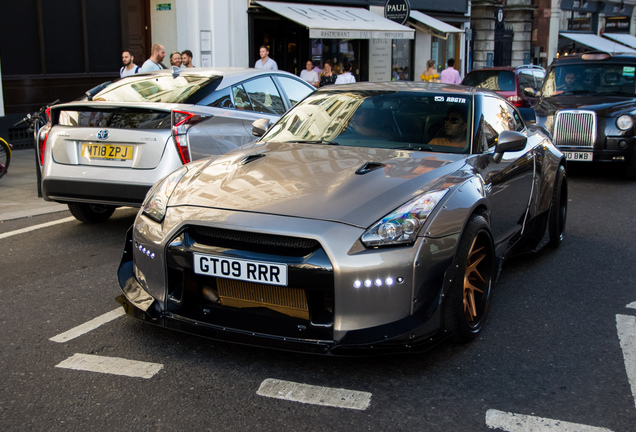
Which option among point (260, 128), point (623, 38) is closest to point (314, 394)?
point (260, 128)

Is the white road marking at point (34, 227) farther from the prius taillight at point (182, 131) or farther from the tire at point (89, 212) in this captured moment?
the prius taillight at point (182, 131)

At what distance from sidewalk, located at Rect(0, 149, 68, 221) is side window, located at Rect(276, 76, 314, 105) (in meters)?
2.79

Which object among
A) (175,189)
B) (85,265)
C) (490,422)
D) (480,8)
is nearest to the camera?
(490,422)

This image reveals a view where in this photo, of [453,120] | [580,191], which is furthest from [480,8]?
[453,120]

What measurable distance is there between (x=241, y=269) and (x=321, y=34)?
50.6 ft

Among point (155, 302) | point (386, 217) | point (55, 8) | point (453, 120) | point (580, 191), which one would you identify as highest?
point (55, 8)

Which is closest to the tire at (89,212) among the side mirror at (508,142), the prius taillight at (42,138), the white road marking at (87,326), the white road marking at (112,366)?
the prius taillight at (42,138)

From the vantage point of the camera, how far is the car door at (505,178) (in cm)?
473

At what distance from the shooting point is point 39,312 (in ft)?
15.1

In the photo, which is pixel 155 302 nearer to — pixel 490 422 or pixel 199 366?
pixel 199 366

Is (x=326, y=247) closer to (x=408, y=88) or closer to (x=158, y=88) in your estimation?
(x=408, y=88)

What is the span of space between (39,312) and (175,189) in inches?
50.6

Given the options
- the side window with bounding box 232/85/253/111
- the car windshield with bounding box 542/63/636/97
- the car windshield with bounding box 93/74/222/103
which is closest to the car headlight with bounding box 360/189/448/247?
the car windshield with bounding box 93/74/222/103

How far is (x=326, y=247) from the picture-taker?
3463 mm
